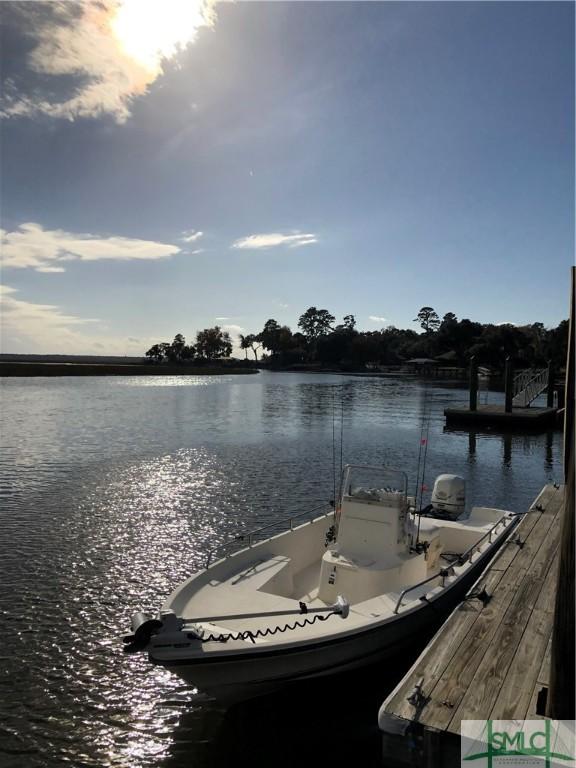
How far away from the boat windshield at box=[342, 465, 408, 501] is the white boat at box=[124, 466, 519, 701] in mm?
18

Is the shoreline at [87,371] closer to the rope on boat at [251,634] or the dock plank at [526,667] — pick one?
the rope on boat at [251,634]

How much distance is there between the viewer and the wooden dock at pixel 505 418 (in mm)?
34812

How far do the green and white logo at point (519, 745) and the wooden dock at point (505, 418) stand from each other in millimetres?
32906

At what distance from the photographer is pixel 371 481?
30.6 ft

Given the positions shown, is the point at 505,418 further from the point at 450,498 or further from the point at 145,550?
the point at 145,550

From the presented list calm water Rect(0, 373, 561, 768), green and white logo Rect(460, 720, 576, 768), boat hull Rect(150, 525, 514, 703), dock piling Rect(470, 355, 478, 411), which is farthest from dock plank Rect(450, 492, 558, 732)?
dock piling Rect(470, 355, 478, 411)

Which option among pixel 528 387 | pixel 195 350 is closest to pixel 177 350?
pixel 195 350

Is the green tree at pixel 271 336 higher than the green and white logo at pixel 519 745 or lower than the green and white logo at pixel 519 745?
higher

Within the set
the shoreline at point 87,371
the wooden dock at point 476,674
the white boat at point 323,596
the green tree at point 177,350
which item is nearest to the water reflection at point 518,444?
the white boat at point 323,596

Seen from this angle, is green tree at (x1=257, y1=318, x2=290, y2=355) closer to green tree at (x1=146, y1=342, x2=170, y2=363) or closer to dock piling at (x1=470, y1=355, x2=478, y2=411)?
green tree at (x1=146, y1=342, x2=170, y2=363)

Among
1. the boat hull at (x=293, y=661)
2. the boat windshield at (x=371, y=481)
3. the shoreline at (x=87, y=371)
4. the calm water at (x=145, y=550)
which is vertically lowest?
the calm water at (x=145, y=550)

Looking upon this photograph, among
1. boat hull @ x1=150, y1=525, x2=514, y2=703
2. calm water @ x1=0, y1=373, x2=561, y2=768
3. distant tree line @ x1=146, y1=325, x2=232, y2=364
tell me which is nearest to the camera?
boat hull @ x1=150, y1=525, x2=514, y2=703

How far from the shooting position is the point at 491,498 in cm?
1878

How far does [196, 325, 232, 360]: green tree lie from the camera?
543 ft
